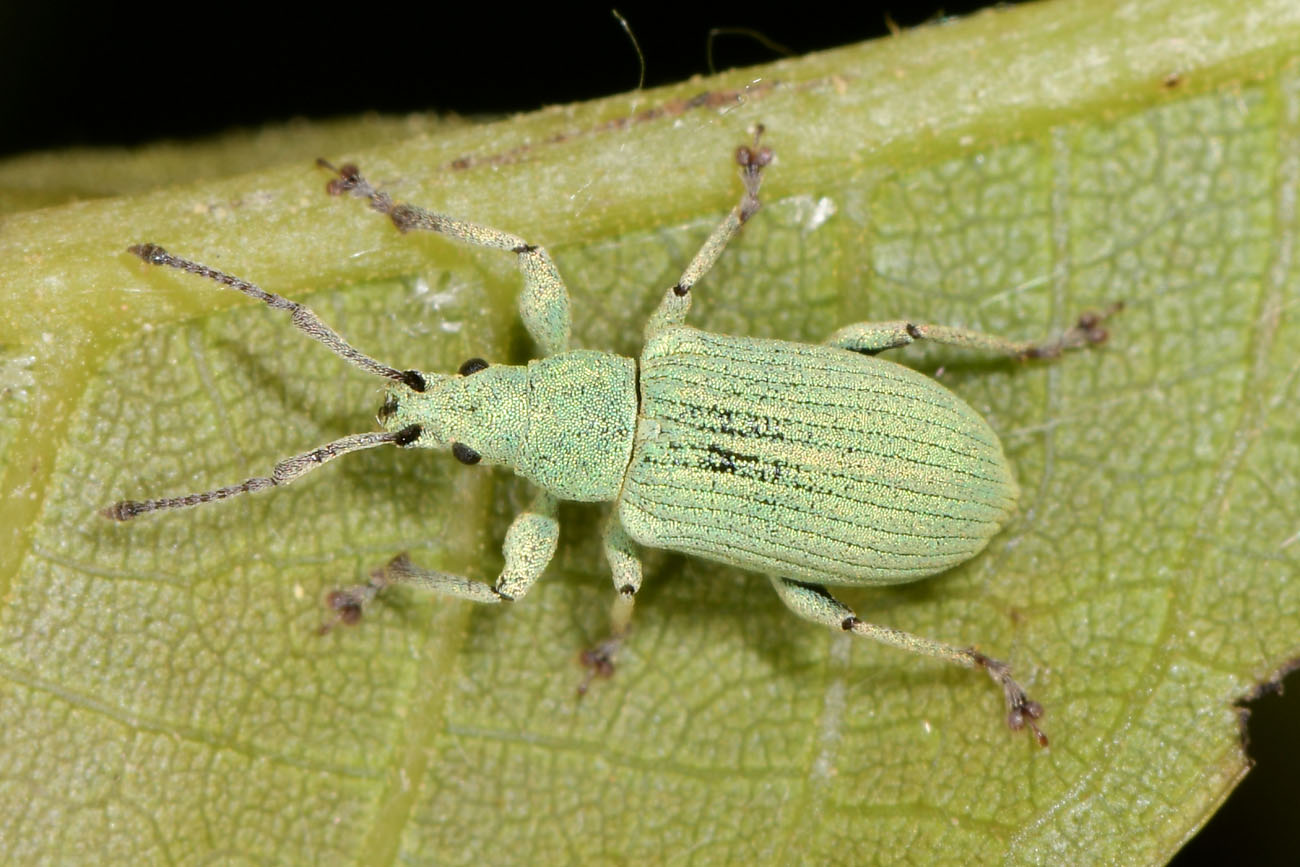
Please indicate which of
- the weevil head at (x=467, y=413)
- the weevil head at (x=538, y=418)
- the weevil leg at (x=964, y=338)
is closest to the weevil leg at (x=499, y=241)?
the weevil head at (x=538, y=418)

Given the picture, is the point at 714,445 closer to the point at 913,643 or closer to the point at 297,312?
the point at 913,643

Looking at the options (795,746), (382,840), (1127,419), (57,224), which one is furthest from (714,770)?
(57,224)

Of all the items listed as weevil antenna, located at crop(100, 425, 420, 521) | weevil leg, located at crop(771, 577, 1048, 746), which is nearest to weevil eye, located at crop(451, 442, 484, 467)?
weevil antenna, located at crop(100, 425, 420, 521)

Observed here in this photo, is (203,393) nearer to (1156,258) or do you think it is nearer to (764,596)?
(764,596)

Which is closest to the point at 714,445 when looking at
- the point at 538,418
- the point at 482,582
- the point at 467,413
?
the point at 538,418

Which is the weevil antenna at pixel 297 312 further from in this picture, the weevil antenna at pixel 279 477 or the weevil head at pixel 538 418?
the weevil antenna at pixel 279 477

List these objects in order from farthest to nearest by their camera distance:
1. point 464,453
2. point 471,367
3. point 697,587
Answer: point 697,587
point 471,367
point 464,453

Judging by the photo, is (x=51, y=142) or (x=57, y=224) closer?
(x=57, y=224)
